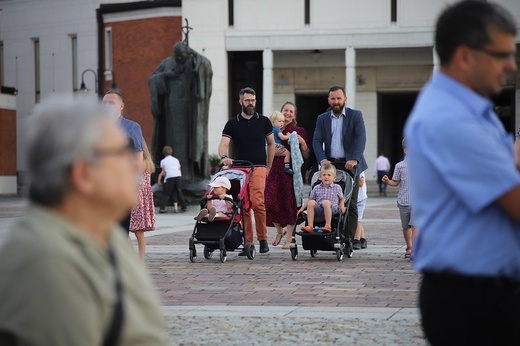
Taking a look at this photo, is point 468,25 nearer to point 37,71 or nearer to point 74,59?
point 74,59

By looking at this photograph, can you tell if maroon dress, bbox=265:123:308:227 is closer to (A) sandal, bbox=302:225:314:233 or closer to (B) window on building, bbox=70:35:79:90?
(A) sandal, bbox=302:225:314:233

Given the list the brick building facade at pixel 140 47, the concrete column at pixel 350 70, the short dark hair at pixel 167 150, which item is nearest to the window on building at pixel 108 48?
the brick building facade at pixel 140 47

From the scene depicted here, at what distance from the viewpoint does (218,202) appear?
1450 cm

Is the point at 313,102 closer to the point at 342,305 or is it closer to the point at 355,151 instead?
the point at 355,151

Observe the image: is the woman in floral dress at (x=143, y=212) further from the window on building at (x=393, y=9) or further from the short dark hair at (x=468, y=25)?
the window on building at (x=393, y=9)

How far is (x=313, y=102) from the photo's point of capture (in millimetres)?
58969

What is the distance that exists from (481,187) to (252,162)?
37.7 feet

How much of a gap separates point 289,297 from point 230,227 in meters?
3.88

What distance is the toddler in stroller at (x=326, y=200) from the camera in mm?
14055

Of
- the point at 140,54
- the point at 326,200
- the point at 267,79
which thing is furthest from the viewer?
the point at 267,79

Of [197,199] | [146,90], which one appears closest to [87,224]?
[197,199]

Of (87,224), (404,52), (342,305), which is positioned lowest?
(342,305)

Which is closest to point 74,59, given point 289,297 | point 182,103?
point 182,103

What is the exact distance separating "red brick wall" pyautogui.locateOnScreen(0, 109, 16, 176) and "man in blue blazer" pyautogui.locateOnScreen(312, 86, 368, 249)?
36.7m
